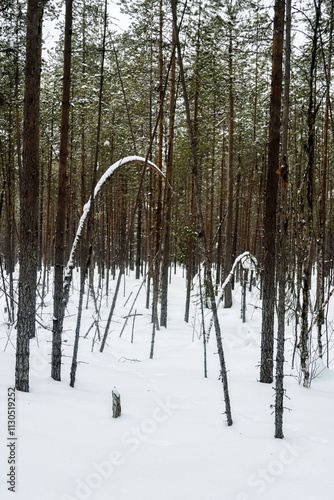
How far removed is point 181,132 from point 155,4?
12.1ft

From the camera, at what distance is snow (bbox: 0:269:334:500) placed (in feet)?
8.21

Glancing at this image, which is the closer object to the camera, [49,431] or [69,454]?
[69,454]

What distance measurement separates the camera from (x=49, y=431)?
3027 millimetres

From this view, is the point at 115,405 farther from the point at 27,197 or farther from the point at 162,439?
the point at 27,197

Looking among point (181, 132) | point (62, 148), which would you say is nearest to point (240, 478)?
point (62, 148)

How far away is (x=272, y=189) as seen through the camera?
539 centimetres

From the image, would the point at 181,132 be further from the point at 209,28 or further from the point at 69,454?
the point at 69,454

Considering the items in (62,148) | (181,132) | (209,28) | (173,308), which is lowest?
(173,308)
